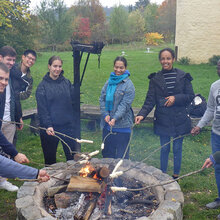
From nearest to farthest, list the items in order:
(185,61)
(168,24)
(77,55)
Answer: (77,55) → (185,61) → (168,24)

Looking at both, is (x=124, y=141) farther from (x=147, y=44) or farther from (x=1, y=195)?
(x=147, y=44)

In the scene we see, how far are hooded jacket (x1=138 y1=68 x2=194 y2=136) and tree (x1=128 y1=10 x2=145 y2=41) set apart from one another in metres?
40.6

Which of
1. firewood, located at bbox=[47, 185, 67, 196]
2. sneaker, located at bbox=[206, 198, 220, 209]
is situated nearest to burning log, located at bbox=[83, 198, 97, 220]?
firewood, located at bbox=[47, 185, 67, 196]

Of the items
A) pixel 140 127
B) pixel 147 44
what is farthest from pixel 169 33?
pixel 140 127

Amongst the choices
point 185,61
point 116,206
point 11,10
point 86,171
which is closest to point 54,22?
point 185,61

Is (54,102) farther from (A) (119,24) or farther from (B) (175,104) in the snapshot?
(A) (119,24)

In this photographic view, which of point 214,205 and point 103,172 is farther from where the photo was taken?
point 214,205

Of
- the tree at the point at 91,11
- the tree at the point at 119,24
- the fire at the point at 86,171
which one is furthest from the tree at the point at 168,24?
the fire at the point at 86,171

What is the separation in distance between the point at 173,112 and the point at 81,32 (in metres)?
39.5

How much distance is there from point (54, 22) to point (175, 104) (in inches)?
1374

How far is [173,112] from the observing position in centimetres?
402

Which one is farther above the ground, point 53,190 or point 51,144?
point 51,144

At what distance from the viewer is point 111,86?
426cm

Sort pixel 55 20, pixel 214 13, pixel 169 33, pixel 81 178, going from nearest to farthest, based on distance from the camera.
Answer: pixel 81 178 → pixel 214 13 → pixel 55 20 → pixel 169 33
